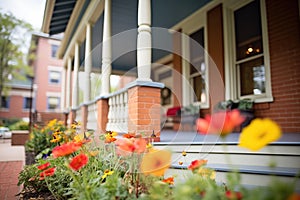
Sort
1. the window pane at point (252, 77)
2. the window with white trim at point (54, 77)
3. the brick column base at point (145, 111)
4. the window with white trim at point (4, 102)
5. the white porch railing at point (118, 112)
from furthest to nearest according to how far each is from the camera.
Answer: the window with white trim at point (54, 77) < the window with white trim at point (4, 102) < the window pane at point (252, 77) < the white porch railing at point (118, 112) < the brick column base at point (145, 111)

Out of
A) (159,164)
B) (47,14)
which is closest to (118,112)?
(159,164)

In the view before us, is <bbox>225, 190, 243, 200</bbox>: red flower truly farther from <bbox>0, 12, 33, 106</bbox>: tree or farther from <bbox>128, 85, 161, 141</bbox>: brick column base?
<bbox>0, 12, 33, 106</bbox>: tree

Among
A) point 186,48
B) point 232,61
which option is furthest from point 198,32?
point 232,61

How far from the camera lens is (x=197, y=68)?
4941 millimetres

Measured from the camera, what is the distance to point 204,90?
15.0ft

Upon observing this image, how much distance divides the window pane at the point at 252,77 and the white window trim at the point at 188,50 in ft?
2.64

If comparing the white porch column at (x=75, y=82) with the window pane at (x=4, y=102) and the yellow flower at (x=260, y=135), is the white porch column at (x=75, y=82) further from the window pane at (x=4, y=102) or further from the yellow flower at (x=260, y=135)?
the window pane at (x=4, y=102)

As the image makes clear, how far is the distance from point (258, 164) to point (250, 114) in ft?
5.98

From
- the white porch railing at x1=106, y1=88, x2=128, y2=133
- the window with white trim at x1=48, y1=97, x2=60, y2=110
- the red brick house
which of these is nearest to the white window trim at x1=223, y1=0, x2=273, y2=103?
the red brick house

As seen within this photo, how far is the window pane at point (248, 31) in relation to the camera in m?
3.55

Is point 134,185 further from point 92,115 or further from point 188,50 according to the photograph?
point 188,50

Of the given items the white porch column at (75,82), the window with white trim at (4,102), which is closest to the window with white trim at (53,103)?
the window with white trim at (4,102)

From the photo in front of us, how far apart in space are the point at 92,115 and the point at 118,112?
4.13 feet

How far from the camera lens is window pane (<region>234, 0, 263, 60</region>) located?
3547 millimetres
